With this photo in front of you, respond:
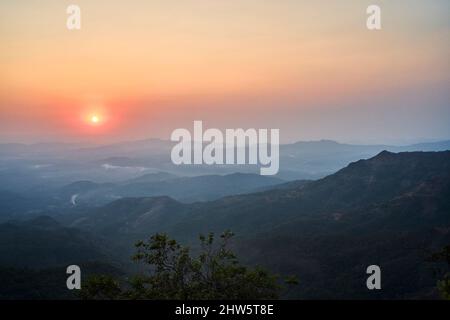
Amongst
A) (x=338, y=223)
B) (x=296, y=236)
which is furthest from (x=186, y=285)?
(x=338, y=223)

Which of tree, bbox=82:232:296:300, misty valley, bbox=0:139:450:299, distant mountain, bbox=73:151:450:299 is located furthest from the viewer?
distant mountain, bbox=73:151:450:299

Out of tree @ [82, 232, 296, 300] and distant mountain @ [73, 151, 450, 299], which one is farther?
distant mountain @ [73, 151, 450, 299]

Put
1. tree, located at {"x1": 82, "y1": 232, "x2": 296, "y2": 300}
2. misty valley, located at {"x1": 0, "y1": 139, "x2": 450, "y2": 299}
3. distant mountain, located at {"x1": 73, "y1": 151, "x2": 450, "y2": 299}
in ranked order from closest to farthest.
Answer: tree, located at {"x1": 82, "y1": 232, "x2": 296, "y2": 300}
misty valley, located at {"x1": 0, "y1": 139, "x2": 450, "y2": 299}
distant mountain, located at {"x1": 73, "y1": 151, "x2": 450, "y2": 299}

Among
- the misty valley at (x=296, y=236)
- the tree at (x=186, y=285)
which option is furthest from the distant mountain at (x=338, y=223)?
the tree at (x=186, y=285)

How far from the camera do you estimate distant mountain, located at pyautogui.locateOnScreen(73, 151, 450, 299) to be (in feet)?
212

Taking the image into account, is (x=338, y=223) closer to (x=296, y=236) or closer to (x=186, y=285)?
(x=296, y=236)

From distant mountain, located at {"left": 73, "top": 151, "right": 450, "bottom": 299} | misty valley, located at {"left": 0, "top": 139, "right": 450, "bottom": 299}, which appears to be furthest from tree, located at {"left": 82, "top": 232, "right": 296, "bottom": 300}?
distant mountain, located at {"left": 73, "top": 151, "right": 450, "bottom": 299}

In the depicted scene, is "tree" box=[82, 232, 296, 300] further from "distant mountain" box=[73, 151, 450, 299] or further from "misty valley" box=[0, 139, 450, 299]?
"distant mountain" box=[73, 151, 450, 299]

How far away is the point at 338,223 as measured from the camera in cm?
10075

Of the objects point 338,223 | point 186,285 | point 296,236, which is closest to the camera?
point 186,285

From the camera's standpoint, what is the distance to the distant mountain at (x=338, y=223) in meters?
64.5

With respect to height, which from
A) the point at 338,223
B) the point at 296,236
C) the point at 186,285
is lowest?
Result: the point at 296,236

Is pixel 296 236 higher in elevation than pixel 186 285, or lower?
lower

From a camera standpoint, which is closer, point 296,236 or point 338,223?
point 296,236
